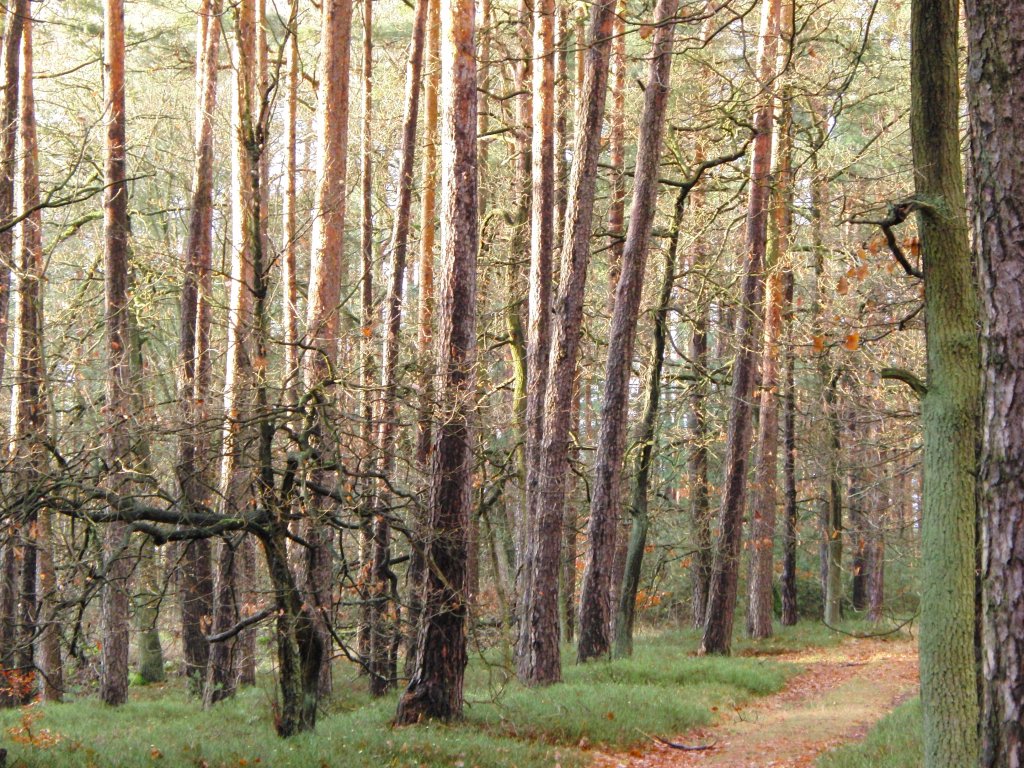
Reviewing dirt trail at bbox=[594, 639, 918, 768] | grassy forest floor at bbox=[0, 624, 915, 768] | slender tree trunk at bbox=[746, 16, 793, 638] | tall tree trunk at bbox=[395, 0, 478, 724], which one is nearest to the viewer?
grassy forest floor at bbox=[0, 624, 915, 768]

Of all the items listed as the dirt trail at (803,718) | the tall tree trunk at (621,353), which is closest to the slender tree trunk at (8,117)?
the tall tree trunk at (621,353)

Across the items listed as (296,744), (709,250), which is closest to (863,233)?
(709,250)

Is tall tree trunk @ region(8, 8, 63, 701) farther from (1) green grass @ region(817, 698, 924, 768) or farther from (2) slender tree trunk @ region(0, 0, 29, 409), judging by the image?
(1) green grass @ region(817, 698, 924, 768)

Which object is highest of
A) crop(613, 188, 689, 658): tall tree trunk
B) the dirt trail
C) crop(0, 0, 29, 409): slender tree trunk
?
crop(0, 0, 29, 409): slender tree trunk

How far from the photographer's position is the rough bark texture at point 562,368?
1280 cm

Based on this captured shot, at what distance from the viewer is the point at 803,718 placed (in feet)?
41.6

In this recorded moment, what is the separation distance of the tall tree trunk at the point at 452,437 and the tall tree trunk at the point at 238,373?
6.50 ft

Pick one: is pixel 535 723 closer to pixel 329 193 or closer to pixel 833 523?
pixel 329 193

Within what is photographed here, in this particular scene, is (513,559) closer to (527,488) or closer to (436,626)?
(527,488)

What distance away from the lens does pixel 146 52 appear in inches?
869

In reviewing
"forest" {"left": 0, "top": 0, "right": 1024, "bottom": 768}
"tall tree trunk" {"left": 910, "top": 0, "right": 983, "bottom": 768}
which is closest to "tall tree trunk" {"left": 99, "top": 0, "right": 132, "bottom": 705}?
"forest" {"left": 0, "top": 0, "right": 1024, "bottom": 768}

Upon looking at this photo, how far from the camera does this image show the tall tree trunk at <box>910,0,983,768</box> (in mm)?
6723

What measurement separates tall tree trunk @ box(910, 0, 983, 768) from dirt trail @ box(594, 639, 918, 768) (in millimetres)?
3435

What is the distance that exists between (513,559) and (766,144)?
11.3 meters
